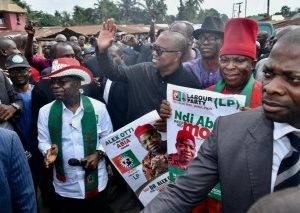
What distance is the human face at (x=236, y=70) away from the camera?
119 inches

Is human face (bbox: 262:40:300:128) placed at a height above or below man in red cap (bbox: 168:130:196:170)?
above

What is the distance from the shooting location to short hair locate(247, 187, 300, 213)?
30.8 inches

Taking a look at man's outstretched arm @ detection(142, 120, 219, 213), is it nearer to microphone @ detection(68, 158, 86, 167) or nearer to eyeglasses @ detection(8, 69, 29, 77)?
microphone @ detection(68, 158, 86, 167)

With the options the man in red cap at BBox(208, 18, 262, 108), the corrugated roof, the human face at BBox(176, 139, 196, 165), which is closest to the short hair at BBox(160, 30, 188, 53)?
the man in red cap at BBox(208, 18, 262, 108)

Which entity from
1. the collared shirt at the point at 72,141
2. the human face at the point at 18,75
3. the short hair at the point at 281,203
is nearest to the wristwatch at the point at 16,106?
the collared shirt at the point at 72,141

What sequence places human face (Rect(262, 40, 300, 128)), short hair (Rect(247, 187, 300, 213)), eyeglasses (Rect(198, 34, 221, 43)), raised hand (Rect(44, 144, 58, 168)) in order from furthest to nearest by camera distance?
eyeglasses (Rect(198, 34, 221, 43)) < raised hand (Rect(44, 144, 58, 168)) < human face (Rect(262, 40, 300, 128)) < short hair (Rect(247, 187, 300, 213))

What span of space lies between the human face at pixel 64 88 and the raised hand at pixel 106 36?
410 millimetres

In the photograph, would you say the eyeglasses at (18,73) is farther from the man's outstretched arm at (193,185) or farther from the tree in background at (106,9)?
the tree in background at (106,9)

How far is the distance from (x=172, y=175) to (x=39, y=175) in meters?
1.93

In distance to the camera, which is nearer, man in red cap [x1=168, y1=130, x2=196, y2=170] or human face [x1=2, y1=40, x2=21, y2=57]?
man in red cap [x1=168, y1=130, x2=196, y2=170]

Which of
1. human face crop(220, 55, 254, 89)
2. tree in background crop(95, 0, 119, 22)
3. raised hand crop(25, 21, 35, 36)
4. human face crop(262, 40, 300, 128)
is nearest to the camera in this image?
human face crop(262, 40, 300, 128)

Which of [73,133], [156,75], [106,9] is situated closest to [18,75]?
[73,133]

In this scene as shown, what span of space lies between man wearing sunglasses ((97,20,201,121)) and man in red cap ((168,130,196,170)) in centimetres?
73

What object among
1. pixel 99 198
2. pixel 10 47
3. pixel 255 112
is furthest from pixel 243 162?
pixel 10 47
